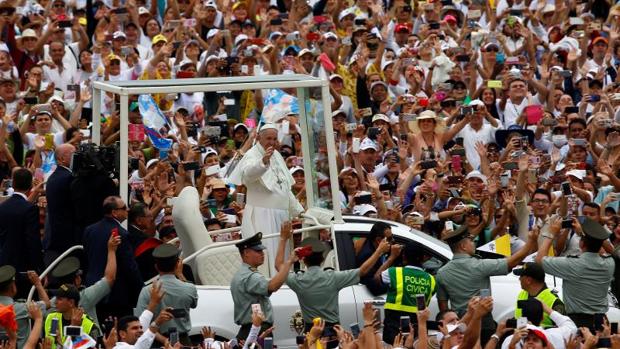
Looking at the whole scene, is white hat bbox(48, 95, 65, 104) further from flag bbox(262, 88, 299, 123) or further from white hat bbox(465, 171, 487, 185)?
white hat bbox(465, 171, 487, 185)

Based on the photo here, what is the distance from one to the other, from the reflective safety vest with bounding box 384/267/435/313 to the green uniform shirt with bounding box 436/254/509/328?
0.13 metres

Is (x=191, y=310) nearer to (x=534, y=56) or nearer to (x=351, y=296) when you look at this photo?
(x=351, y=296)

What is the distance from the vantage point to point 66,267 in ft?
50.5

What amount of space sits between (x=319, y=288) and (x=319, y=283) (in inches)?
1.6

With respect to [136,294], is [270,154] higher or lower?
higher

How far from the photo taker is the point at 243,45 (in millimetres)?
24203

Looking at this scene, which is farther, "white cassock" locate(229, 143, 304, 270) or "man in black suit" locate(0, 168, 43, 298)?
"white cassock" locate(229, 143, 304, 270)

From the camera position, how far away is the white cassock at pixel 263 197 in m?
16.7

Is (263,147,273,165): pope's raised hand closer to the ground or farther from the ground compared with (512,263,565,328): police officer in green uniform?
farther from the ground

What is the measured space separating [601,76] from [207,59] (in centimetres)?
493

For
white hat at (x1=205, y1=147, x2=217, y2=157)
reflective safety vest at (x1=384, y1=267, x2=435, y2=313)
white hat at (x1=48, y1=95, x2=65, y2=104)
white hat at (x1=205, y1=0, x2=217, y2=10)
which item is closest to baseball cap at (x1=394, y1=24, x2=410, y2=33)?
white hat at (x1=205, y1=0, x2=217, y2=10)

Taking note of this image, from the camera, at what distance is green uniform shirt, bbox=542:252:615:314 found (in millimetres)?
15422

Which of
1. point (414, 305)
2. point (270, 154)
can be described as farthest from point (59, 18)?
point (414, 305)

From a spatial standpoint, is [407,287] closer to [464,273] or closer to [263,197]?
[464,273]
